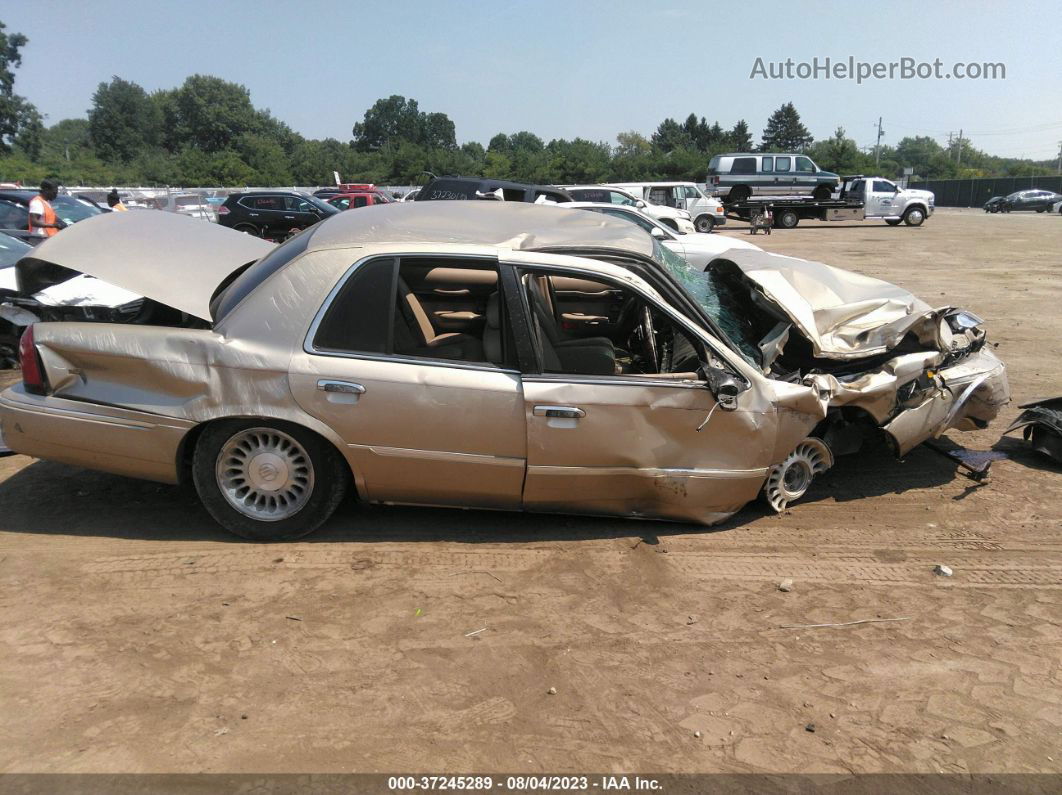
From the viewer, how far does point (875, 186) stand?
32.9 m

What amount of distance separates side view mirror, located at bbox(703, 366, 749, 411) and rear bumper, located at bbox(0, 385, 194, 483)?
8.73 ft

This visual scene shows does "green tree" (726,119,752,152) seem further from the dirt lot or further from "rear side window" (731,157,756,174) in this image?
the dirt lot

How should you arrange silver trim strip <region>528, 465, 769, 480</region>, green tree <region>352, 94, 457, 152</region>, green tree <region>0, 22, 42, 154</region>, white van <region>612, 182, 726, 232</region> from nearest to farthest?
silver trim strip <region>528, 465, 769, 480</region> → white van <region>612, 182, 726, 232</region> → green tree <region>0, 22, 42, 154</region> → green tree <region>352, 94, 457, 152</region>

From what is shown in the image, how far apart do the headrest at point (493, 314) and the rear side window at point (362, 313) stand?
1.65 ft

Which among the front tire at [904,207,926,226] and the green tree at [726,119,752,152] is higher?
the green tree at [726,119,752,152]

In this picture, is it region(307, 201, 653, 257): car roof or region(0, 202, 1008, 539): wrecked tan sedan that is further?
region(307, 201, 653, 257): car roof

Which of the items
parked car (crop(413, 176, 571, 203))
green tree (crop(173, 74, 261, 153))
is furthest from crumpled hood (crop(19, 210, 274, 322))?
green tree (crop(173, 74, 261, 153))

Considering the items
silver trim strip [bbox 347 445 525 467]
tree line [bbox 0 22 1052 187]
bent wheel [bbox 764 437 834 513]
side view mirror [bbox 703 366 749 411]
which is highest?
tree line [bbox 0 22 1052 187]

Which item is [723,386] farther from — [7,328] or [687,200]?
[687,200]

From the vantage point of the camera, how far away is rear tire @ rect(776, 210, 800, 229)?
111 ft

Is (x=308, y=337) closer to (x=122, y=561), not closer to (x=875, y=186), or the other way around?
(x=122, y=561)

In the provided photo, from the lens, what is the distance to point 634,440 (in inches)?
155

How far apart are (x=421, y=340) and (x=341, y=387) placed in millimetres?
491

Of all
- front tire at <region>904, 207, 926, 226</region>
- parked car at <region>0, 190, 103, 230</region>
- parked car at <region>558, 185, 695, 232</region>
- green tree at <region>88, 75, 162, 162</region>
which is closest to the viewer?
parked car at <region>0, 190, 103, 230</region>
